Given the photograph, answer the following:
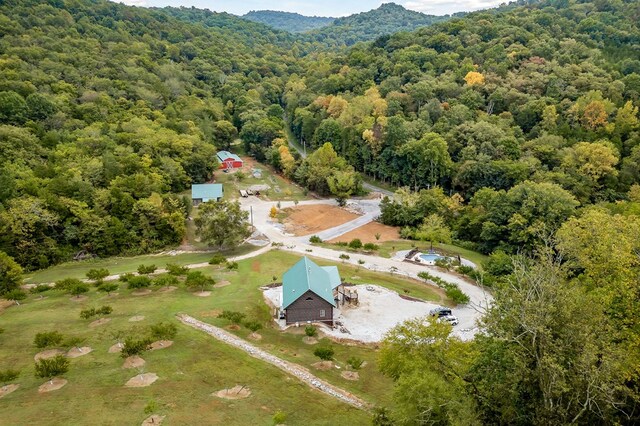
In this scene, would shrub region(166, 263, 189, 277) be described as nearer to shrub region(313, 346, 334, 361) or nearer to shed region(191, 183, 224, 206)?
shrub region(313, 346, 334, 361)

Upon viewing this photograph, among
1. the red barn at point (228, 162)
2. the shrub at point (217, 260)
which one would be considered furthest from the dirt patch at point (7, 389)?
the red barn at point (228, 162)

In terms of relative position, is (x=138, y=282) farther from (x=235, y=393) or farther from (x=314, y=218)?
(x=314, y=218)

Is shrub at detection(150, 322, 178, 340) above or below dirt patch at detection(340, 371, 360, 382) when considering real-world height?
above

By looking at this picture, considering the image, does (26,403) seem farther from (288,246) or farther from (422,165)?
(422,165)

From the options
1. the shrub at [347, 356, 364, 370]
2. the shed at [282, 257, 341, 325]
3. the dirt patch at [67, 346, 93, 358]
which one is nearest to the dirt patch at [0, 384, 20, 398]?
the dirt patch at [67, 346, 93, 358]

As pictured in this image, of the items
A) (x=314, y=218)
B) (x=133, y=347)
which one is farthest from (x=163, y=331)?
(x=314, y=218)

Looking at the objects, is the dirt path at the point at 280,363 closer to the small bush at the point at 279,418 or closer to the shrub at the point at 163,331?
the shrub at the point at 163,331

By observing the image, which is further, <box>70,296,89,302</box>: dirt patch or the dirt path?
<box>70,296,89,302</box>: dirt patch

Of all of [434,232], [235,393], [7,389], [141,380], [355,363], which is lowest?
[355,363]
